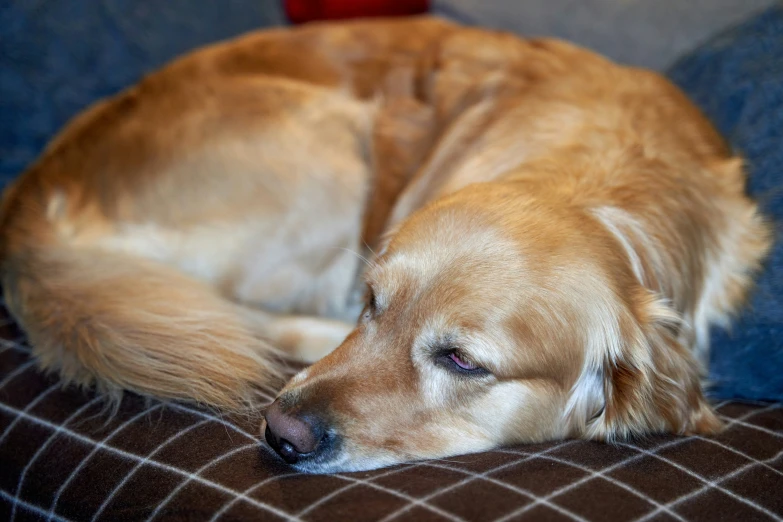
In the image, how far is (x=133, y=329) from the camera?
1.80 metres

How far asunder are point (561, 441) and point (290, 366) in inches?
27.9

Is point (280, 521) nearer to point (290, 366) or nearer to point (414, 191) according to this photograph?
point (290, 366)

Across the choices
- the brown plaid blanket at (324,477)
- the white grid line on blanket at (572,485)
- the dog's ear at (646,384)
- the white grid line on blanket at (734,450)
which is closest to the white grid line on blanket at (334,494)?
the brown plaid blanket at (324,477)

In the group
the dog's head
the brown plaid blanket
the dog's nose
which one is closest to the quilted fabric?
the brown plaid blanket

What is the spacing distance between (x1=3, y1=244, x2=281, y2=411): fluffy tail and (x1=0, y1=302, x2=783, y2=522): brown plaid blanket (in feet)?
0.21

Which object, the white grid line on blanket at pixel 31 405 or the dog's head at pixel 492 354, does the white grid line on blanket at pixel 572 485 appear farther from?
the white grid line on blanket at pixel 31 405

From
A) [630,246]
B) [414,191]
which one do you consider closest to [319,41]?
[414,191]

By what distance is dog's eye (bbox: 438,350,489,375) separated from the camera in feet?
4.97

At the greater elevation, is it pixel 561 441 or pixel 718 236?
pixel 718 236

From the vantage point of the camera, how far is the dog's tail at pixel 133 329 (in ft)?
5.60

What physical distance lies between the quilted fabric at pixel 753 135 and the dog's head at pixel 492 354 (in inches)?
9.6

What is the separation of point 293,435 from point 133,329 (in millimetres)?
567

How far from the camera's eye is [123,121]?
239cm

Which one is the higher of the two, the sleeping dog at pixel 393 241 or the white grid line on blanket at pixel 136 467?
the sleeping dog at pixel 393 241
